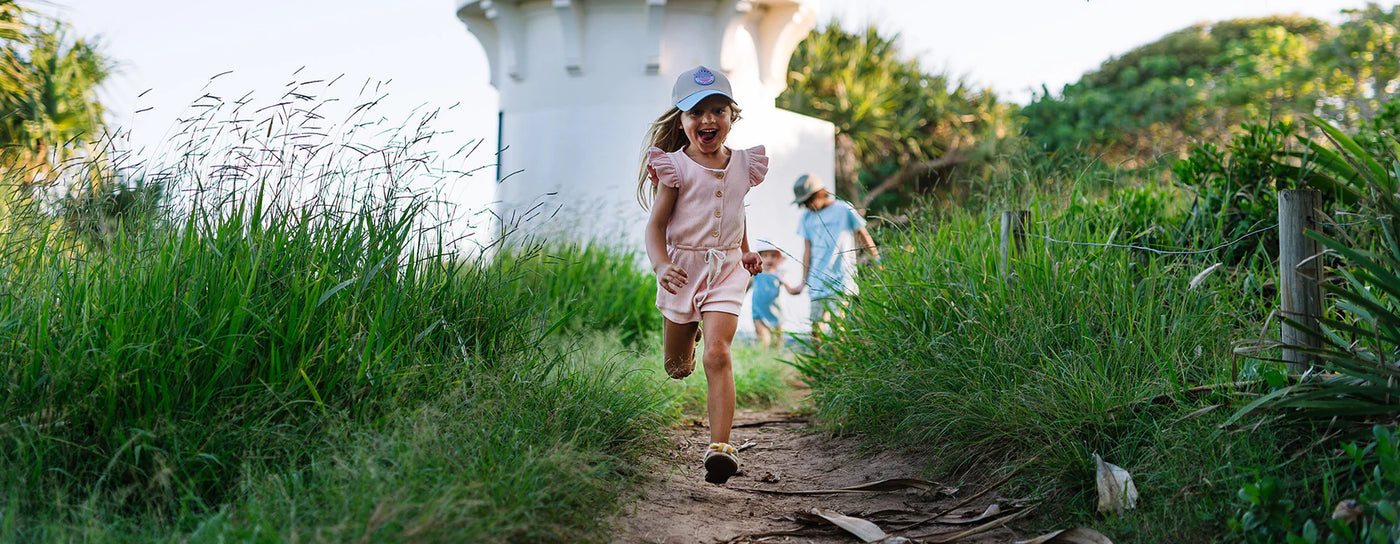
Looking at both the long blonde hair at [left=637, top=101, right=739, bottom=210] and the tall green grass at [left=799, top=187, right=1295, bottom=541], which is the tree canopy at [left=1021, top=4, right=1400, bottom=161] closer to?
the tall green grass at [left=799, top=187, right=1295, bottom=541]

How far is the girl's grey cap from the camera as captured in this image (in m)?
3.83

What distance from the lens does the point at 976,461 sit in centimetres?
373

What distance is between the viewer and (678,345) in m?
4.13

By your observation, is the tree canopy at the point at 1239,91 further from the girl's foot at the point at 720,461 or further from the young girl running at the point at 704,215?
the girl's foot at the point at 720,461

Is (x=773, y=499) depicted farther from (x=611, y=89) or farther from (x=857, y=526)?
(x=611, y=89)

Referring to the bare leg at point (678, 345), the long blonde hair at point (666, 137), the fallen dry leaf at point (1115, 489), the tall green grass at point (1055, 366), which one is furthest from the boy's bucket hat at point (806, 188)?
the fallen dry leaf at point (1115, 489)

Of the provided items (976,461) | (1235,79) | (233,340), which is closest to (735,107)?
(976,461)

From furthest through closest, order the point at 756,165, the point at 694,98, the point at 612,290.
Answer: the point at 612,290 < the point at 756,165 < the point at 694,98

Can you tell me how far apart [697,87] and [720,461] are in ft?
4.51

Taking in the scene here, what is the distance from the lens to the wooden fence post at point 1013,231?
177 inches

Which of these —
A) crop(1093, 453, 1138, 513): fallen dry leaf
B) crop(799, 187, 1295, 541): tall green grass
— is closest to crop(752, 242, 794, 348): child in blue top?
crop(799, 187, 1295, 541): tall green grass

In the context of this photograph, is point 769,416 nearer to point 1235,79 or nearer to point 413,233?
point 413,233

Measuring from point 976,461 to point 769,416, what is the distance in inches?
82.8

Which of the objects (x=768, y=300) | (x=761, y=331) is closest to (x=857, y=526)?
Result: (x=768, y=300)
